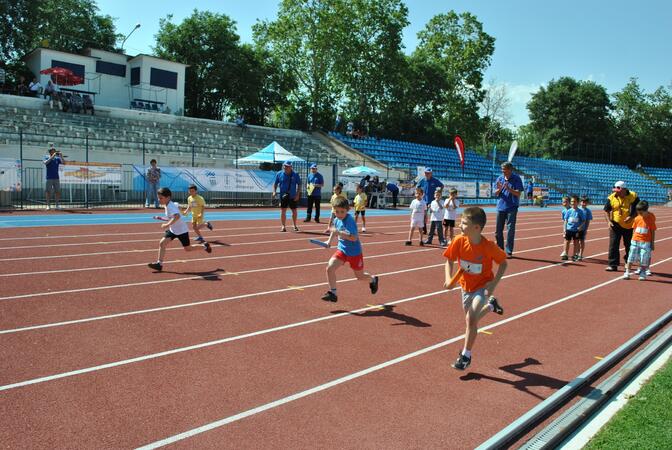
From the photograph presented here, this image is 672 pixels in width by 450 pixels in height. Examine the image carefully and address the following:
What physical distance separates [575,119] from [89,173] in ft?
226

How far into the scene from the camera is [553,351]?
5.84 m

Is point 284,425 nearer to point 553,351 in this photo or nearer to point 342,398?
point 342,398

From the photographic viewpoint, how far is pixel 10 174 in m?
19.0

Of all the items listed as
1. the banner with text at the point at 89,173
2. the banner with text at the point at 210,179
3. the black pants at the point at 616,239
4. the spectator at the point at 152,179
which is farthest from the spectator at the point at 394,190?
the black pants at the point at 616,239

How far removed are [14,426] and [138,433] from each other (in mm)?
872

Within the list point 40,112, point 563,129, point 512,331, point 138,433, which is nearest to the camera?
point 138,433

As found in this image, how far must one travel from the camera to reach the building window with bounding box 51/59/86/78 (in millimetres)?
34531

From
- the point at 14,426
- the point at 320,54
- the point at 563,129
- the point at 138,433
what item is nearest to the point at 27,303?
the point at 14,426

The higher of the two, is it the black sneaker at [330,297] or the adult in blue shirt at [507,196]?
the adult in blue shirt at [507,196]

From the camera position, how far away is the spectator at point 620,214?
35.6ft

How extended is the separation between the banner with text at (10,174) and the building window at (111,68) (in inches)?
775

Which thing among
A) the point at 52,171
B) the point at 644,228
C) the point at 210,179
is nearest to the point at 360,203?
the point at 644,228

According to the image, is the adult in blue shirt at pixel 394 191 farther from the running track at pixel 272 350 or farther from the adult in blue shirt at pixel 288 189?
the running track at pixel 272 350

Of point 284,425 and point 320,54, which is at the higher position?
point 320,54
